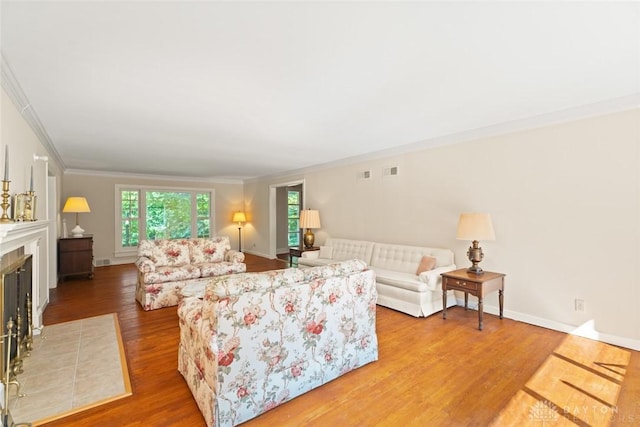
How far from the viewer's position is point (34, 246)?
3209mm

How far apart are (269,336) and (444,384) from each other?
4.58ft

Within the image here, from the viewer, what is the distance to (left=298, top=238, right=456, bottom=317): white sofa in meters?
3.67

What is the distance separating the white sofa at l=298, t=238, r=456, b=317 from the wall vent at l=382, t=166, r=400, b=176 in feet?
3.84

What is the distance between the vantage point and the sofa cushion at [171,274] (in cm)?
401

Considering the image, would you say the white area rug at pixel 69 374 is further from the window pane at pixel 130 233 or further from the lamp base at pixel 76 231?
the window pane at pixel 130 233

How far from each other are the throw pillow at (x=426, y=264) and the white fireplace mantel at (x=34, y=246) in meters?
3.99

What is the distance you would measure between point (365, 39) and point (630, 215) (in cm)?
301

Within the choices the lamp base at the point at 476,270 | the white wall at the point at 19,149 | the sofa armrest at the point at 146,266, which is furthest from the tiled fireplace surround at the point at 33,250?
the lamp base at the point at 476,270

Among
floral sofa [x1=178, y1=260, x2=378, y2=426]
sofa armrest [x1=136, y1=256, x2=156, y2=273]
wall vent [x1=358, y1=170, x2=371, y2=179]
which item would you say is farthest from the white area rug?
wall vent [x1=358, y1=170, x2=371, y2=179]

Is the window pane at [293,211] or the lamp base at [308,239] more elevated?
the window pane at [293,211]

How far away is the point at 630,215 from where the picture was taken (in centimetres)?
279

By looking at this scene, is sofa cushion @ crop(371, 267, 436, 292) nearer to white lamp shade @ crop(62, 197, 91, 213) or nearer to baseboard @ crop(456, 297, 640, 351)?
baseboard @ crop(456, 297, 640, 351)

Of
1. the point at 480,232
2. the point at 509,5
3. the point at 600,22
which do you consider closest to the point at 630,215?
the point at 480,232

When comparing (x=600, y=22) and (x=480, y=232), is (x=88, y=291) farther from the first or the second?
(x=600, y=22)
